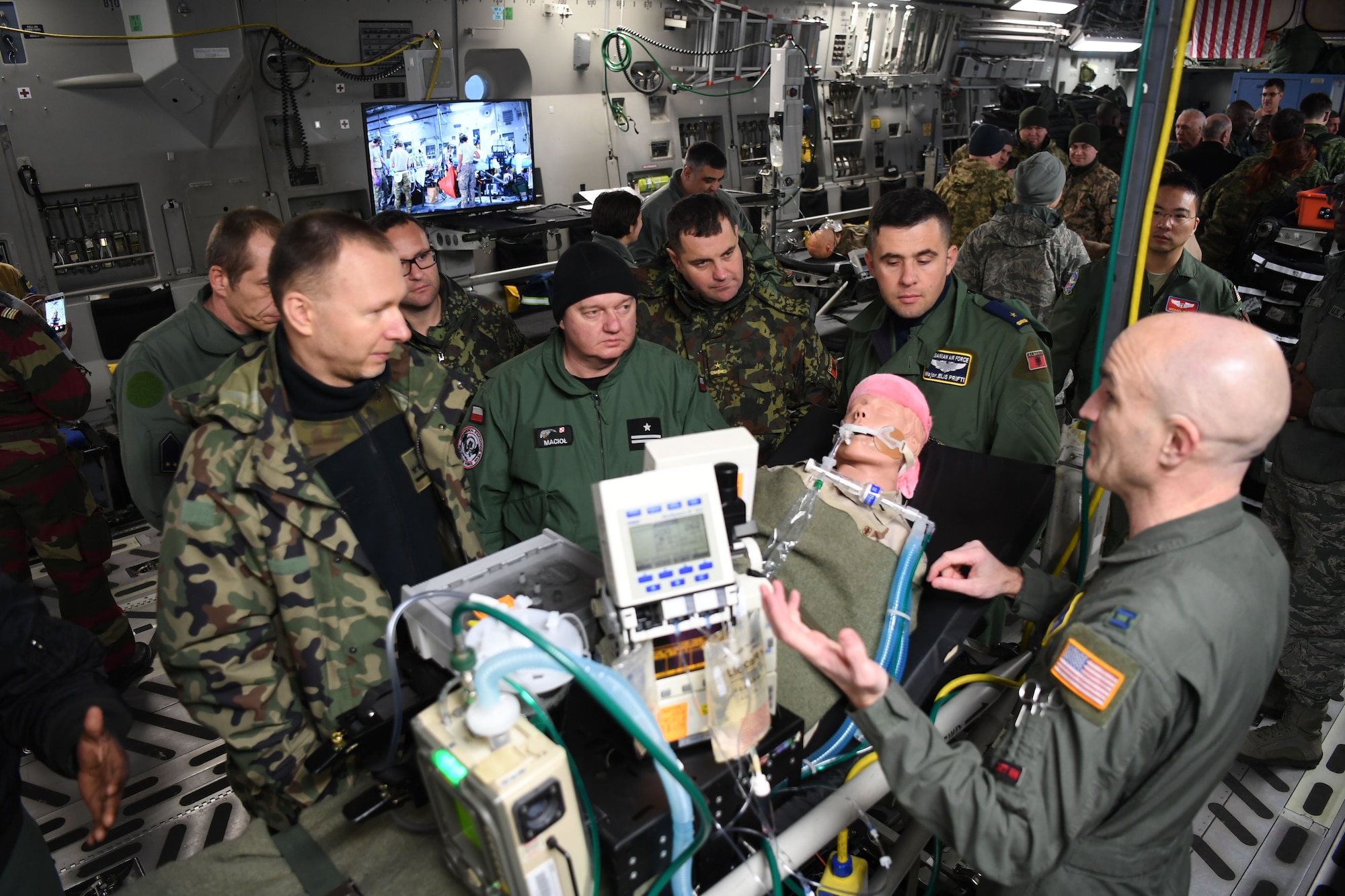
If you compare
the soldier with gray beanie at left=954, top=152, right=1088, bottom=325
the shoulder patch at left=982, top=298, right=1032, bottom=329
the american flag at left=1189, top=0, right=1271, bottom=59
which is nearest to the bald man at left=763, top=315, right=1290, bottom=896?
the shoulder patch at left=982, top=298, right=1032, bottom=329

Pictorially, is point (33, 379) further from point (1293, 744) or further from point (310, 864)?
point (1293, 744)

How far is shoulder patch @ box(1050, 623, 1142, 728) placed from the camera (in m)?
1.24

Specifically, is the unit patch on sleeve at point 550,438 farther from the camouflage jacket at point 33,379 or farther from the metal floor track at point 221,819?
the camouflage jacket at point 33,379

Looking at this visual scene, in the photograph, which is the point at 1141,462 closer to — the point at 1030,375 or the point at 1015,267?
the point at 1030,375

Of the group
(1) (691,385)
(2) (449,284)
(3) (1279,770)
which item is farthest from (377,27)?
(3) (1279,770)

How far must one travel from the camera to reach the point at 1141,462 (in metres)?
1.40

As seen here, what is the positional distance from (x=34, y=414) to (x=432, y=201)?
3.05 m

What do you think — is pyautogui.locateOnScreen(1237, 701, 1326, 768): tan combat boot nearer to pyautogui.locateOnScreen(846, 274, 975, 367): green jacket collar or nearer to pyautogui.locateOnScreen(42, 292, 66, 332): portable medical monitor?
pyautogui.locateOnScreen(846, 274, 975, 367): green jacket collar

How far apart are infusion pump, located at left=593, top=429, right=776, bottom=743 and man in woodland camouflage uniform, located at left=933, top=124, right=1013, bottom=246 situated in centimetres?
581

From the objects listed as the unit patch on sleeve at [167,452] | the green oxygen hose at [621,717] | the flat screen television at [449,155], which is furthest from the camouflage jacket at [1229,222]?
the unit patch on sleeve at [167,452]

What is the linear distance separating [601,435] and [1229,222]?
567 centimetres

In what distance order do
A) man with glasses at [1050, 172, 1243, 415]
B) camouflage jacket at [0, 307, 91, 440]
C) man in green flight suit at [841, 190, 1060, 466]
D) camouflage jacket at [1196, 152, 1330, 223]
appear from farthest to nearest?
camouflage jacket at [1196, 152, 1330, 223], man with glasses at [1050, 172, 1243, 415], camouflage jacket at [0, 307, 91, 440], man in green flight suit at [841, 190, 1060, 466]

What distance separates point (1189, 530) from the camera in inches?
54.0

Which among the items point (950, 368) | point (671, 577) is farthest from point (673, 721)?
point (950, 368)
